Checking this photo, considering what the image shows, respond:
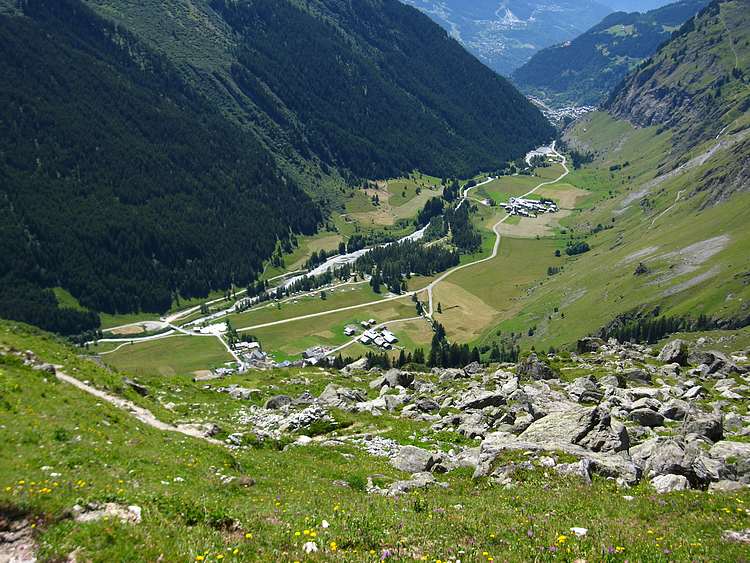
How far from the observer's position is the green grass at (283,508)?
52.7ft

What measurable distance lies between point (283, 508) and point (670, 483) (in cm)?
1870

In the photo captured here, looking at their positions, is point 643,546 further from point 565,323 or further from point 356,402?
point 565,323

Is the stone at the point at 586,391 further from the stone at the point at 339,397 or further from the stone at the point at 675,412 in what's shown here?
the stone at the point at 339,397

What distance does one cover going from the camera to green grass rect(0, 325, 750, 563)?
52.7ft

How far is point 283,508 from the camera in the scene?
72.5 ft

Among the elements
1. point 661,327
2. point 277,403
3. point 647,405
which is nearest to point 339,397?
point 277,403

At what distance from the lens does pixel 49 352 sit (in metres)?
49.6

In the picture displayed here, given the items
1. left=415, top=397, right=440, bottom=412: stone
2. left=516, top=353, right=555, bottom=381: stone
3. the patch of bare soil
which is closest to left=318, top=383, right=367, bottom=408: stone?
left=415, top=397, right=440, bottom=412: stone

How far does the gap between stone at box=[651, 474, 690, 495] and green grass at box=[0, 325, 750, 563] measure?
906mm

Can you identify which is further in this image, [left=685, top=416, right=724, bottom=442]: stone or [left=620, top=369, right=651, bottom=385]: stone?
[left=620, top=369, right=651, bottom=385]: stone

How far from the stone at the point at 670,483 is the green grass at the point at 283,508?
91 centimetres

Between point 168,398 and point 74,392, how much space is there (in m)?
20.2

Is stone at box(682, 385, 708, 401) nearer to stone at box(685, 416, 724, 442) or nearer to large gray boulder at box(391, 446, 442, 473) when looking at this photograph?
stone at box(685, 416, 724, 442)

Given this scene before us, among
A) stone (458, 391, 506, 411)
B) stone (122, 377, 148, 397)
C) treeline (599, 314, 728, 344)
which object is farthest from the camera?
treeline (599, 314, 728, 344)
